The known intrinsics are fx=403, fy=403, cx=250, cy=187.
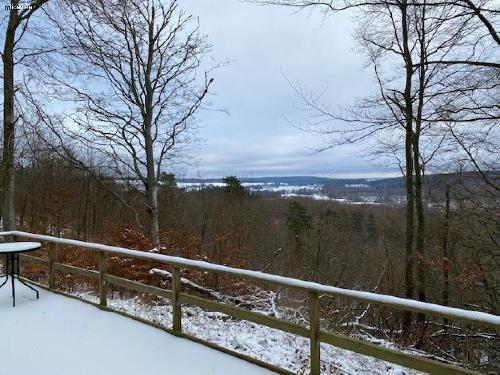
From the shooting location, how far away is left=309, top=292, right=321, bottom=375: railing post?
3.16 meters

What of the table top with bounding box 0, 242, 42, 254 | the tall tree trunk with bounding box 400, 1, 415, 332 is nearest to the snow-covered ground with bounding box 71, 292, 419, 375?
the table top with bounding box 0, 242, 42, 254

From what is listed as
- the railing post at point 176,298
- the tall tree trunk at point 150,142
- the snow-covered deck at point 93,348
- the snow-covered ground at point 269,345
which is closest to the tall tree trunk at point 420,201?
the snow-covered ground at point 269,345

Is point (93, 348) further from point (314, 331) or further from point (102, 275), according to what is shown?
point (314, 331)

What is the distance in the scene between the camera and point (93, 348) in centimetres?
395

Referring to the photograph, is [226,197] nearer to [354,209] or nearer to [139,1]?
[354,209]

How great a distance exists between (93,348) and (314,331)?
2232mm

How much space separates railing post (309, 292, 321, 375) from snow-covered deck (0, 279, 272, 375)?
20.3 inches

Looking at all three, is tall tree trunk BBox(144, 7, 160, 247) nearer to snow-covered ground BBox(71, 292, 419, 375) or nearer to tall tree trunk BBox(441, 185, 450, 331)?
snow-covered ground BBox(71, 292, 419, 375)

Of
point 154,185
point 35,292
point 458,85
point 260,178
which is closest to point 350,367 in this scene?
point 35,292

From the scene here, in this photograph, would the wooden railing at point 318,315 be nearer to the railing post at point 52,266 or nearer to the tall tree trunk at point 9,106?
the railing post at point 52,266

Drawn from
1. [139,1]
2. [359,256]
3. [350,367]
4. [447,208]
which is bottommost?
[359,256]

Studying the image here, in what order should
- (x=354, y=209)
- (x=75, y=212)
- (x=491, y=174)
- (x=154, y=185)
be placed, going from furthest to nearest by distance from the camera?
(x=354, y=209) → (x=75, y=212) → (x=154, y=185) → (x=491, y=174)

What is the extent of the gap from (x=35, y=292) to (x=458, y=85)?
8.02m

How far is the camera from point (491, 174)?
28.3 feet
